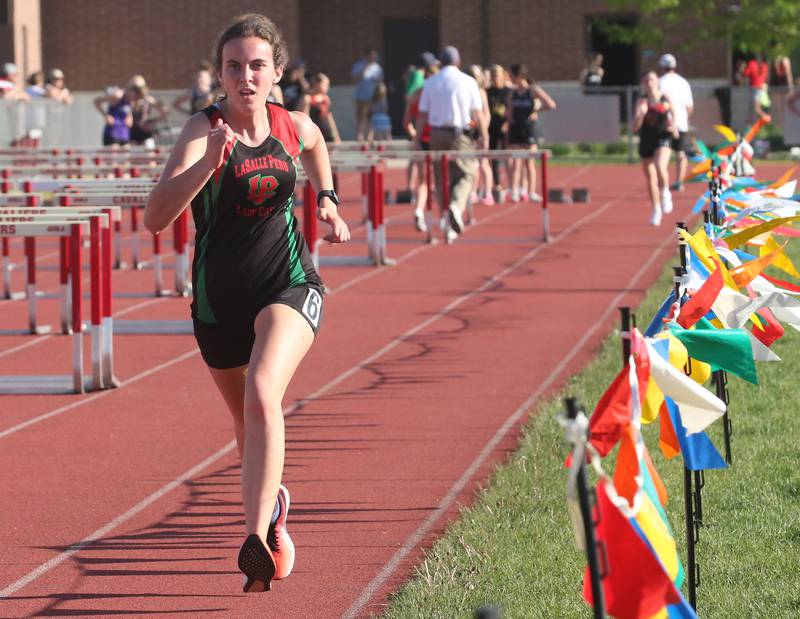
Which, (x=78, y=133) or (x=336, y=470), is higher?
(x=78, y=133)

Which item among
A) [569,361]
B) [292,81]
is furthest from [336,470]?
[292,81]

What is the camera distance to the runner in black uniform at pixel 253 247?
539 cm

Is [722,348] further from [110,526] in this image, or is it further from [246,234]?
[110,526]

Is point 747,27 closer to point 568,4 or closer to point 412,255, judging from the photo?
point 568,4

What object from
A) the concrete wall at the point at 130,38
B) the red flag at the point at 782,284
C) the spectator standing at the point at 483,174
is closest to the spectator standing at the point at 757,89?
the spectator standing at the point at 483,174

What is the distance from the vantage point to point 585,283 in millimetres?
A: 15523

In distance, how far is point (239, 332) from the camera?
5746mm

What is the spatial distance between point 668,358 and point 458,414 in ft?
15.8

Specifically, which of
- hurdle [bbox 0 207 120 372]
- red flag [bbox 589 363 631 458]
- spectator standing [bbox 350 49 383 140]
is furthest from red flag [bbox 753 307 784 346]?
spectator standing [bbox 350 49 383 140]

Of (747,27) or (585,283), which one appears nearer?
(585,283)

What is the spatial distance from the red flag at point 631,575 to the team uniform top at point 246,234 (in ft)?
7.82

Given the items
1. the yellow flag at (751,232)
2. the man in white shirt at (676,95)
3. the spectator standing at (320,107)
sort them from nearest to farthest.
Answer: the yellow flag at (751,232), the man in white shirt at (676,95), the spectator standing at (320,107)

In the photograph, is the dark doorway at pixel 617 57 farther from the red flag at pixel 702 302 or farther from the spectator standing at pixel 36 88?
the red flag at pixel 702 302

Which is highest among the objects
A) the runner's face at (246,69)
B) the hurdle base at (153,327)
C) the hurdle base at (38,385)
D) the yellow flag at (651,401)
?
the runner's face at (246,69)
